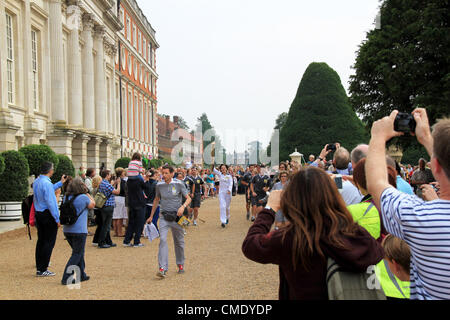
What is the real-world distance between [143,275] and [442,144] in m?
6.54

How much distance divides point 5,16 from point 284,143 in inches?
1533

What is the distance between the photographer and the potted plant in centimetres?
1496

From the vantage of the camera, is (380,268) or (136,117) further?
(136,117)

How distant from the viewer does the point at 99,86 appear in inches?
1364

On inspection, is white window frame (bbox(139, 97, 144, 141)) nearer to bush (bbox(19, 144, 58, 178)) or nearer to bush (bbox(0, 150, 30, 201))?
bush (bbox(19, 144, 58, 178))

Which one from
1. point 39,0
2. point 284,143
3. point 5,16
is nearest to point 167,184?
point 5,16

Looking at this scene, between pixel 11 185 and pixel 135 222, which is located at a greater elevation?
pixel 11 185

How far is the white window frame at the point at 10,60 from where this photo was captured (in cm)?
2050

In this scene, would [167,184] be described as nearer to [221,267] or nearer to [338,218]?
[221,267]

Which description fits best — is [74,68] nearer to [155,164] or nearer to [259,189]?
[155,164]

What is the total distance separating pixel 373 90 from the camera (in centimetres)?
2683

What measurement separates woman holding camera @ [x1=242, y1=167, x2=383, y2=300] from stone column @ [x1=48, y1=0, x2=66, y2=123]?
24783 millimetres

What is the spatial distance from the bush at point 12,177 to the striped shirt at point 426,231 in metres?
15.1

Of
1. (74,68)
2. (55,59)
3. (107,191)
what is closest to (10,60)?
(55,59)
